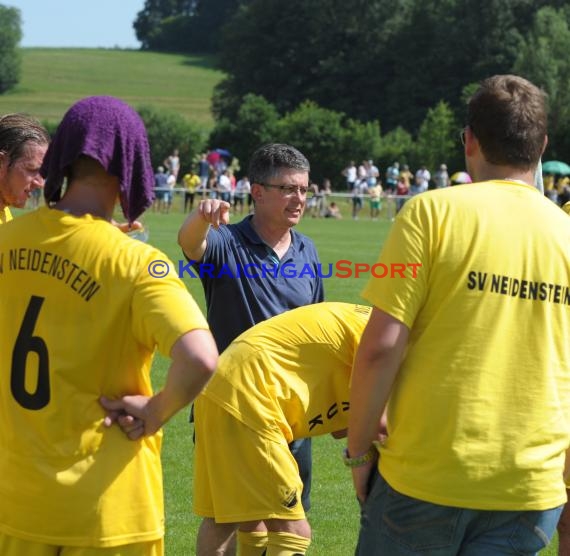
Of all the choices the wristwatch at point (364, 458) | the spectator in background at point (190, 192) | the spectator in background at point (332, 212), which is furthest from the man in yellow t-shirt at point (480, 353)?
the spectator in background at point (332, 212)

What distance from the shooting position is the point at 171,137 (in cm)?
6781

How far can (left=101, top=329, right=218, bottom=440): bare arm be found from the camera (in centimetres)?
320

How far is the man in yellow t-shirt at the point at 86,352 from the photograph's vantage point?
3.23 meters

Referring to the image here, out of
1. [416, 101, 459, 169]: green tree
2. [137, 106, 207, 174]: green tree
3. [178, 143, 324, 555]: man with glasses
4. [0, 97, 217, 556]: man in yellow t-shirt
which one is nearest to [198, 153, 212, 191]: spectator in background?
[137, 106, 207, 174]: green tree

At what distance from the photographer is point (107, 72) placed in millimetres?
109688

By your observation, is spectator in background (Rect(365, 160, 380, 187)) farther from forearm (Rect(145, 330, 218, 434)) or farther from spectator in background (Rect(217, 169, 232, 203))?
forearm (Rect(145, 330, 218, 434))

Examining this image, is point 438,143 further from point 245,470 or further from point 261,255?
point 245,470

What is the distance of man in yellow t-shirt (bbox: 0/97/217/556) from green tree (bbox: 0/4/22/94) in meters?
100

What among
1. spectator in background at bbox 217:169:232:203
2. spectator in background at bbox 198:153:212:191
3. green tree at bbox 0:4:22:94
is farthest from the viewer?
green tree at bbox 0:4:22:94

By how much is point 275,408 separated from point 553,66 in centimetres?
7118

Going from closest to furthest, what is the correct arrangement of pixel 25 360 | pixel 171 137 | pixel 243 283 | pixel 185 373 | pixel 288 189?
pixel 185 373 → pixel 25 360 → pixel 243 283 → pixel 288 189 → pixel 171 137

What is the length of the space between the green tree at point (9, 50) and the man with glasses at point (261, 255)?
97.8m

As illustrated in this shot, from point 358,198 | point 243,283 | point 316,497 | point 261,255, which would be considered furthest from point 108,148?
point 358,198

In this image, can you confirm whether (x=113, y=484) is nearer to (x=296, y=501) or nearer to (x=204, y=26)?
(x=296, y=501)
